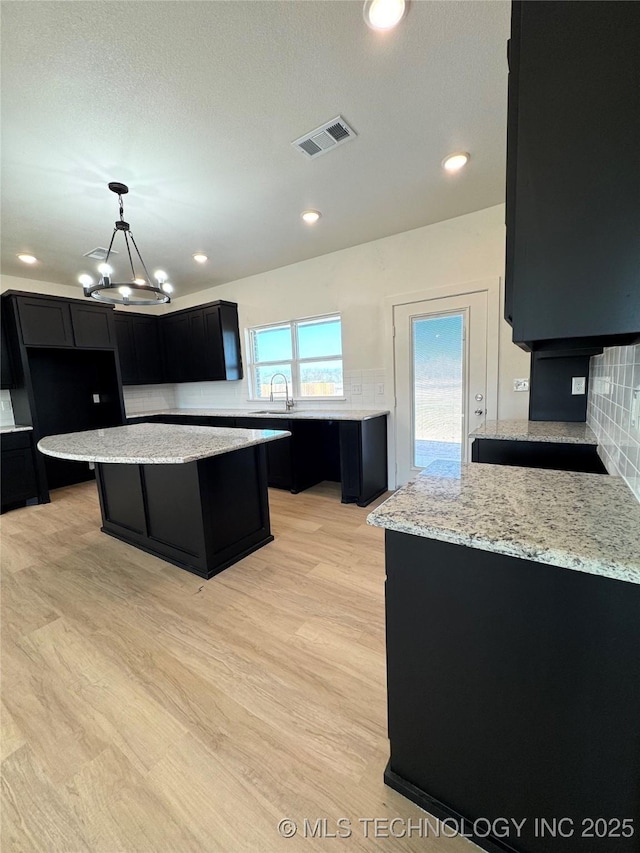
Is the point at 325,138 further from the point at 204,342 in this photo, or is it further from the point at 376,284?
the point at 204,342

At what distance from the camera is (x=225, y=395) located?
5.37 metres

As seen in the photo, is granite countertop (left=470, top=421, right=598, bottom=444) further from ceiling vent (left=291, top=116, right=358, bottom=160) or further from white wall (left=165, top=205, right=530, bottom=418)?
ceiling vent (left=291, top=116, right=358, bottom=160)

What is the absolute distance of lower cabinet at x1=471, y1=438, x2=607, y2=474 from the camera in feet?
6.17

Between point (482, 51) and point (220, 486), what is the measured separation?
2.74 m

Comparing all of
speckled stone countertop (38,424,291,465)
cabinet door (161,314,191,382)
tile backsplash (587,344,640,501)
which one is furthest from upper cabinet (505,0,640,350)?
cabinet door (161,314,191,382)

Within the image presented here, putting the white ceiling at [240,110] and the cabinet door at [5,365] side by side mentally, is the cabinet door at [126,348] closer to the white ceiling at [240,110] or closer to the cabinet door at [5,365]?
the cabinet door at [5,365]

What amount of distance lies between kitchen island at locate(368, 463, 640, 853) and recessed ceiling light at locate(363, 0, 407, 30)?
1.92m

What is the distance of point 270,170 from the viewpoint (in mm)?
2354

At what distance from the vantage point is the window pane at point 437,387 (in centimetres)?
337

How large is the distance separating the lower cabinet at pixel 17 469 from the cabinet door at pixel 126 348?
5.15 feet

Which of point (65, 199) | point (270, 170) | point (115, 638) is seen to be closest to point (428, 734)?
point (115, 638)

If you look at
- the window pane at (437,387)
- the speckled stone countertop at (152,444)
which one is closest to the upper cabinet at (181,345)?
the speckled stone countertop at (152,444)

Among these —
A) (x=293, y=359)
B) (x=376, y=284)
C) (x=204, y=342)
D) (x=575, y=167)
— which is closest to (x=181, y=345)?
(x=204, y=342)

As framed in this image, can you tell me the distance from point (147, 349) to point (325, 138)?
14.6ft
